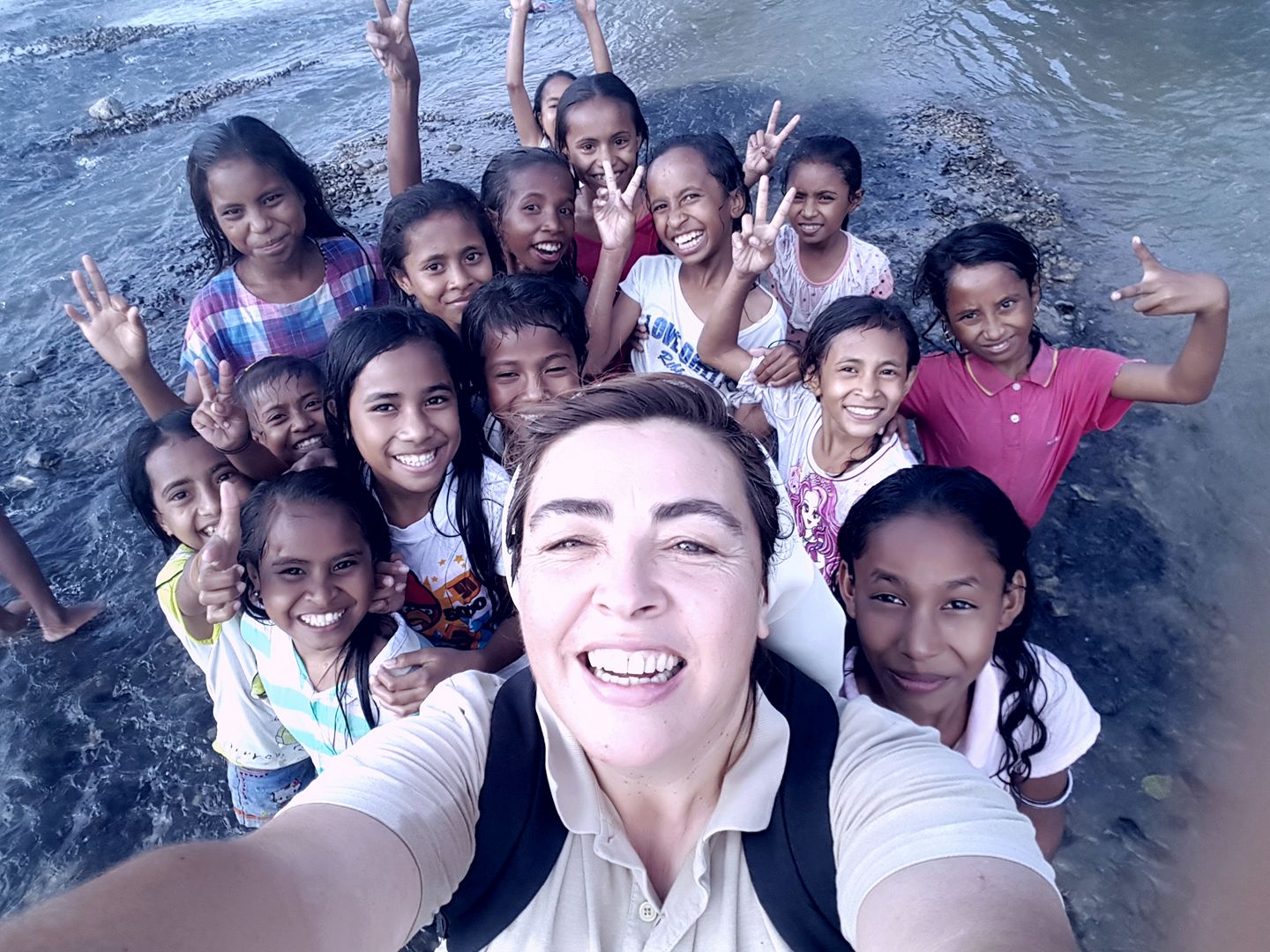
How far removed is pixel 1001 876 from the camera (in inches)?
A: 47.6

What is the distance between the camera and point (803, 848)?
1.36 meters

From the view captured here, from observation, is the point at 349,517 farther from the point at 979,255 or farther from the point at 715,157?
the point at 979,255

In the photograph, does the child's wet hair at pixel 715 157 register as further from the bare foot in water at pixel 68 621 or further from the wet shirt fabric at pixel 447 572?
the bare foot in water at pixel 68 621

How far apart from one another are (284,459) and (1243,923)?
328 cm

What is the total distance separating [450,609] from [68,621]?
2.24 meters

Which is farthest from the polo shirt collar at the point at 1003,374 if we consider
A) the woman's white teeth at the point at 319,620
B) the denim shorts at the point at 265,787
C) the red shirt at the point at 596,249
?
the denim shorts at the point at 265,787

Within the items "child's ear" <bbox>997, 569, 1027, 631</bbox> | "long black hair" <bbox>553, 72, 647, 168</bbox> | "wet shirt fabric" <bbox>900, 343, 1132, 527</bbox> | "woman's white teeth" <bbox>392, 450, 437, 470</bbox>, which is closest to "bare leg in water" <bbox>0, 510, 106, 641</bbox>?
"woman's white teeth" <bbox>392, 450, 437, 470</bbox>

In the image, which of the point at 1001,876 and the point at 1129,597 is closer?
the point at 1001,876

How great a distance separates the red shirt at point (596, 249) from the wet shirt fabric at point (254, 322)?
3.36 ft

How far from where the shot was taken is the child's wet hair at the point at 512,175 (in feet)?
10.5

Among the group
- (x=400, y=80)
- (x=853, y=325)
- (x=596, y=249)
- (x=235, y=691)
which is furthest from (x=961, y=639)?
(x=400, y=80)

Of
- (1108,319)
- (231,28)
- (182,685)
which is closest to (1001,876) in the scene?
(182,685)

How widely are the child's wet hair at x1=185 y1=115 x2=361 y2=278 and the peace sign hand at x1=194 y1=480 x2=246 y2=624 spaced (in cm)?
163

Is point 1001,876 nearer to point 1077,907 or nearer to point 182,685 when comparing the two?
point 1077,907
